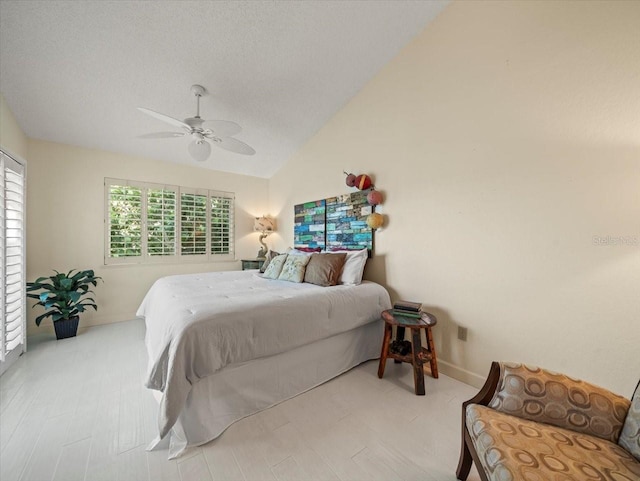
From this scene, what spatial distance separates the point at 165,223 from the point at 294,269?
2550mm

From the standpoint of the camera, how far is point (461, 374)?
7.19ft

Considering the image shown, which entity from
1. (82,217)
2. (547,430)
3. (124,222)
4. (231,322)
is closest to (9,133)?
(82,217)

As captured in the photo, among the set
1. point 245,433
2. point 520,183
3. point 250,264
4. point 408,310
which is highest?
point 520,183

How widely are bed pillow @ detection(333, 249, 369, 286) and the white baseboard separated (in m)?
1.12

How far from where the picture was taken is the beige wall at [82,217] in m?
3.17

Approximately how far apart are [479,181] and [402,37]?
1.73 meters

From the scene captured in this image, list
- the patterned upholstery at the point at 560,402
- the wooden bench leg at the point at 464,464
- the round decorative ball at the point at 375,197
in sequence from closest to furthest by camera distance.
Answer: the patterned upholstery at the point at 560,402
the wooden bench leg at the point at 464,464
the round decorative ball at the point at 375,197

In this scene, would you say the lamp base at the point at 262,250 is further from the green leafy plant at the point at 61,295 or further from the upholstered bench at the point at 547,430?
the upholstered bench at the point at 547,430

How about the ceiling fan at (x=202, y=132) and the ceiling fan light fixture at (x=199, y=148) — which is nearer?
the ceiling fan at (x=202, y=132)

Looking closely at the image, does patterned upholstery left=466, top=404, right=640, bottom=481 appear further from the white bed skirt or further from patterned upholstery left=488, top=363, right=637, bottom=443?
the white bed skirt

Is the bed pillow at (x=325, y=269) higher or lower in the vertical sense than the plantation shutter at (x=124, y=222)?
lower

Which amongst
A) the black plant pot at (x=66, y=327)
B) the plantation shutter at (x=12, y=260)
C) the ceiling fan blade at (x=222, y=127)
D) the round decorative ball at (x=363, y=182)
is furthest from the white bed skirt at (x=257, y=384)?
the black plant pot at (x=66, y=327)

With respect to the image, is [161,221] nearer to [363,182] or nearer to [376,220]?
[363,182]

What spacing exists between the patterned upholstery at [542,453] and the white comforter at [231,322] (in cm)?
123
